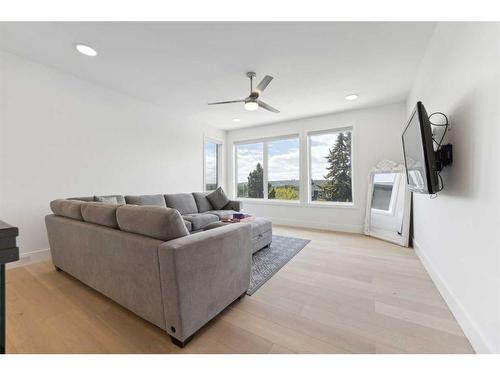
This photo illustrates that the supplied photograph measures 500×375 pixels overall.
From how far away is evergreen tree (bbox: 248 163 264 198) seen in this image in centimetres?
552

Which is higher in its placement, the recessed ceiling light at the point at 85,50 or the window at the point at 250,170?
the recessed ceiling light at the point at 85,50

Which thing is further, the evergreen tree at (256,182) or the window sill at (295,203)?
the evergreen tree at (256,182)

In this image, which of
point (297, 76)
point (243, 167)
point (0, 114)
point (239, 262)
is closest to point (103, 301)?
point (239, 262)

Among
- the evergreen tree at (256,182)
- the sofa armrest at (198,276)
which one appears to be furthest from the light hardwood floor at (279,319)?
the evergreen tree at (256,182)

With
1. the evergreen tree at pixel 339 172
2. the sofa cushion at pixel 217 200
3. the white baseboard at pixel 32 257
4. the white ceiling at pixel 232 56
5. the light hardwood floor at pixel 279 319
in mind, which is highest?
the white ceiling at pixel 232 56

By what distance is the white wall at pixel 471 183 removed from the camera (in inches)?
45.2

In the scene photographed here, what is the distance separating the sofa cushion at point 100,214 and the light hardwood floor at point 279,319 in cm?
70

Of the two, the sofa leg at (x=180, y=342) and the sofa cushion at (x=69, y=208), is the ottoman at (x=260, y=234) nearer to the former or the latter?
the sofa leg at (x=180, y=342)

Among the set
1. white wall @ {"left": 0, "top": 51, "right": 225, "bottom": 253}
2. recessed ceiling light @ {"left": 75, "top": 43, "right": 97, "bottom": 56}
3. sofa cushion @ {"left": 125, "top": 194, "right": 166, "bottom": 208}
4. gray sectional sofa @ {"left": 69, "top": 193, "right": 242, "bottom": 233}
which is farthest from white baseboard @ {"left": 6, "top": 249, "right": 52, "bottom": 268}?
recessed ceiling light @ {"left": 75, "top": 43, "right": 97, "bottom": 56}

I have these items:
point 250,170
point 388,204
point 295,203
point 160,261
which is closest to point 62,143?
point 160,261

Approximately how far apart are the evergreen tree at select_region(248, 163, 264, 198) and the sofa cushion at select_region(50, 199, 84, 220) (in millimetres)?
4006
